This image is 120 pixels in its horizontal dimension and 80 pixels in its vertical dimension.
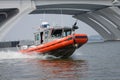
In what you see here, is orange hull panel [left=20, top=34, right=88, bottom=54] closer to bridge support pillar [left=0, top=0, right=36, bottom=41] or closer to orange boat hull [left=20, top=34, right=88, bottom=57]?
orange boat hull [left=20, top=34, right=88, bottom=57]

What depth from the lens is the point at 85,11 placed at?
117625 millimetres

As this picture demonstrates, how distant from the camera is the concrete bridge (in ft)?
276

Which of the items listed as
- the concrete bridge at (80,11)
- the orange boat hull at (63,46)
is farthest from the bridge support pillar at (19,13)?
the orange boat hull at (63,46)

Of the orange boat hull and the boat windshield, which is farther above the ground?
the boat windshield

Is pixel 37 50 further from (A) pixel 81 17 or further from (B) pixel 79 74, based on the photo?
(A) pixel 81 17

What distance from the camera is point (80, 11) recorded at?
119438 mm

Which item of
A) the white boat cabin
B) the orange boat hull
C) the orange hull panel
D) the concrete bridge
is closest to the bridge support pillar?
the concrete bridge

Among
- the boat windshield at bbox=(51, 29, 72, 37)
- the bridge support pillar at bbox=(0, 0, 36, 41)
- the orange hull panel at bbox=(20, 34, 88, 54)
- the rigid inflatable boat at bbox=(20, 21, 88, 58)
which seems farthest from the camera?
the bridge support pillar at bbox=(0, 0, 36, 41)

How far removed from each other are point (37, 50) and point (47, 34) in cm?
191

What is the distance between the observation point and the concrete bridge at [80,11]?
8411 centimetres

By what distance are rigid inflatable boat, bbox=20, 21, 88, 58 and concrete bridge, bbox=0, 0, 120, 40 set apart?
1432 inches

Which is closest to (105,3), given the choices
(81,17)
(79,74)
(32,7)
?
(32,7)

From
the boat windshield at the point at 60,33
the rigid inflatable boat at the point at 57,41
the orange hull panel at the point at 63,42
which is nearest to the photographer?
the orange hull panel at the point at 63,42

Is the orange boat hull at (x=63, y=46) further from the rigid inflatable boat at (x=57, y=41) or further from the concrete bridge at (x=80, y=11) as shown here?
the concrete bridge at (x=80, y=11)
